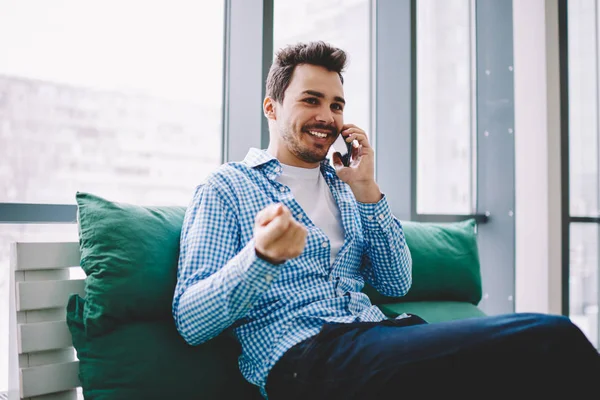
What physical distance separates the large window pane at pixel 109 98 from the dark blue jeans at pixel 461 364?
44.0 inches

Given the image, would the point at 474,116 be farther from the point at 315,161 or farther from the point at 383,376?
the point at 383,376

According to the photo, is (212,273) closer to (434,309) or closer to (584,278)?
(434,309)

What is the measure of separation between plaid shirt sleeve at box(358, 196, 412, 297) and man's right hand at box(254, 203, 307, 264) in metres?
0.58

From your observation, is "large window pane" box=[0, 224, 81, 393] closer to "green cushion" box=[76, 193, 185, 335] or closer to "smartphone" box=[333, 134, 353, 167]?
"green cushion" box=[76, 193, 185, 335]

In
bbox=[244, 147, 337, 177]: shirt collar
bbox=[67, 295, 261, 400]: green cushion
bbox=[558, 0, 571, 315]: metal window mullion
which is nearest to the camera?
bbox=[67, 295, 261, 400]: green cushion

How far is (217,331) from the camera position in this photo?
1.24m

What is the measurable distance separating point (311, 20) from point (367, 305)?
1649 mm

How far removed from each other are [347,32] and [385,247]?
1.63 meters

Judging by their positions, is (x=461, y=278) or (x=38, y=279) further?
(x=461, y=278)

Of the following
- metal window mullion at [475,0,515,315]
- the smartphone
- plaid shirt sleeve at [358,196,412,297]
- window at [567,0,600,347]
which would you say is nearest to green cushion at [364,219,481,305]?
plaid shirt sleeve at [358,196,412,297]

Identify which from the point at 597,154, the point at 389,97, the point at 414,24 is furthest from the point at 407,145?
the point at 597,154

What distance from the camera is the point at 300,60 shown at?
1683 mm

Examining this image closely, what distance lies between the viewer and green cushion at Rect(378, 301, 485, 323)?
73.4 inches

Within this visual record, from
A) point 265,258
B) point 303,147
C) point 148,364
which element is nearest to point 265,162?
point 303,147
